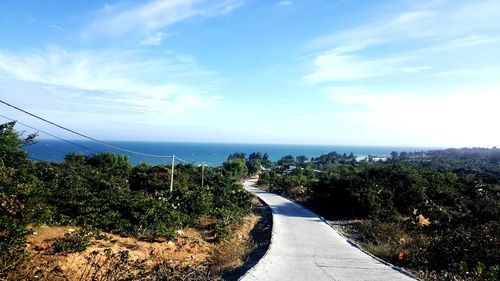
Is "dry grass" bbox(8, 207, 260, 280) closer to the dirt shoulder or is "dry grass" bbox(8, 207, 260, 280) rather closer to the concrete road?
the dirt shoulder

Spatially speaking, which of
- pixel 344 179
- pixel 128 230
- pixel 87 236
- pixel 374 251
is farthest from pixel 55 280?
pixel 344 179

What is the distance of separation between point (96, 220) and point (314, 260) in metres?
6.50

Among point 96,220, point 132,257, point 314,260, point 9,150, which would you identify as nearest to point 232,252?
point 314,260

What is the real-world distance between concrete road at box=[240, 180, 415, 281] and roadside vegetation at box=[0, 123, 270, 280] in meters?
0.96

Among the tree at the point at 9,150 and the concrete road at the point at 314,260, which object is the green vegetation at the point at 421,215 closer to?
the concrete road at the point at 314,260

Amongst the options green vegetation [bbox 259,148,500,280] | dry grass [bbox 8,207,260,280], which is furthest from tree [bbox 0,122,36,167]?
green vegetation [bbox 259,148,500,280]

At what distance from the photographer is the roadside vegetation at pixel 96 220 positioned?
7.97 metres

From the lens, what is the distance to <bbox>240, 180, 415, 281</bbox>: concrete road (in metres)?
8.67

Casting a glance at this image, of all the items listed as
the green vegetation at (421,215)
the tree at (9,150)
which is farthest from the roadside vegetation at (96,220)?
the green vegetation at (421,215)

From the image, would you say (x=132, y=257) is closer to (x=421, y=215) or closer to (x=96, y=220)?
(x=96, y=220)

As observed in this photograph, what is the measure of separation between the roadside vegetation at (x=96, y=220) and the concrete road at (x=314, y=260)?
3.16 feet

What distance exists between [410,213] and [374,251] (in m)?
6.47

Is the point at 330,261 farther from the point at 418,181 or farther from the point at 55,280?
the point at 418,181

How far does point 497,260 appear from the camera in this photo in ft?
29.5
